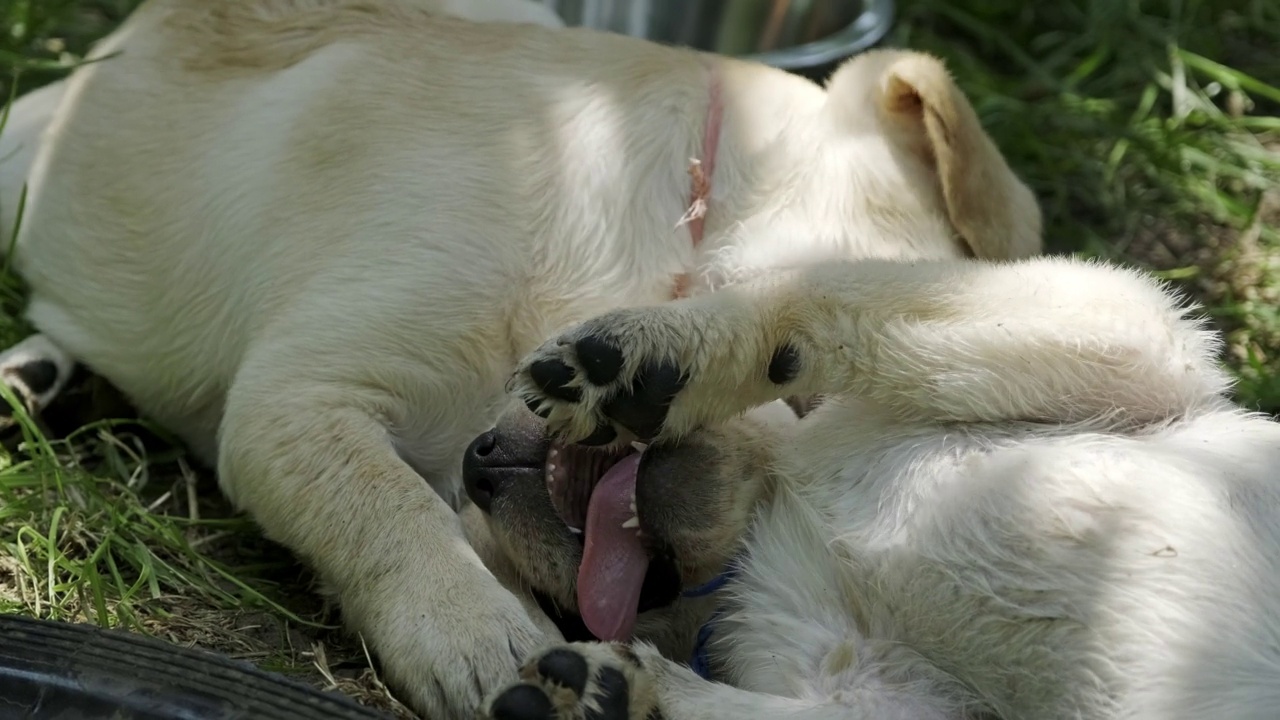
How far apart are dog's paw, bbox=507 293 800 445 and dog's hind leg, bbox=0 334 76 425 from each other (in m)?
1.80

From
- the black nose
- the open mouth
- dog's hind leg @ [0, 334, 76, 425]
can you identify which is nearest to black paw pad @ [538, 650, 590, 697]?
the open mouth

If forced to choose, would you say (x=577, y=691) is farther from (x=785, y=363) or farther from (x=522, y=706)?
(x=785, y=363)

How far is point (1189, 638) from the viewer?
2.51 metres

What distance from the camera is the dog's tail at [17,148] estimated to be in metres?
4.41

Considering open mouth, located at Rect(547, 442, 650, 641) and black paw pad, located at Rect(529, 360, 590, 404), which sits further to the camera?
open mouth, located at Rect(547, 442, 650, 641)

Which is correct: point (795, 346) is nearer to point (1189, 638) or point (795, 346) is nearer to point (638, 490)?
point (638, 490)

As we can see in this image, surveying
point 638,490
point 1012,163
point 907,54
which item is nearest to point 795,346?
point 638,490

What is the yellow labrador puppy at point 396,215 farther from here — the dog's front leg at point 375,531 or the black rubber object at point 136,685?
the black rubber object at point 136,685

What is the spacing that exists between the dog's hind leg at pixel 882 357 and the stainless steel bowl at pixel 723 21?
3.09 meters

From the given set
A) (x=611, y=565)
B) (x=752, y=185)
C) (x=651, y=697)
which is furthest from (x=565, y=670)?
(x=752, y=185)

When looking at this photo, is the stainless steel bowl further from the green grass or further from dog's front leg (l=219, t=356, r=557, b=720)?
dog's front leg (l=219, t=356, r=557, b=720)

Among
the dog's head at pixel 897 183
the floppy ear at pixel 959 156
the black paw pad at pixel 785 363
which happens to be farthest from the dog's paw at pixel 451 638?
the floppy ear at pixel 959 156

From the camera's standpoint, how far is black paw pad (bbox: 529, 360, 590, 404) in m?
2.89

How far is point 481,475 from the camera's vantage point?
3152 millimetres
